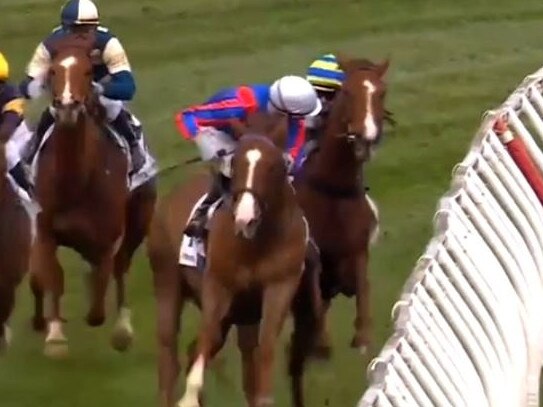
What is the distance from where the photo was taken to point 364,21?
1479 cm

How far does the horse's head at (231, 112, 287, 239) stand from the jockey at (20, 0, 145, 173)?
4.95 feet

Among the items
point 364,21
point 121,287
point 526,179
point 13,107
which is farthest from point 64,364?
point 364,21

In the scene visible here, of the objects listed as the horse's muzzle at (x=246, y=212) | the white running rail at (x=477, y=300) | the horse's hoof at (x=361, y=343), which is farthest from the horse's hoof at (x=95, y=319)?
the white running rail at (x=477, y=300)

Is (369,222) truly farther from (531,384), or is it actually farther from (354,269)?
(531,384)

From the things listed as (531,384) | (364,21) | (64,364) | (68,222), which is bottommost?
(364,21)

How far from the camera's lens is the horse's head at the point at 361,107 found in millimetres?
7020

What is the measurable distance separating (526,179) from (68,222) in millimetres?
2241

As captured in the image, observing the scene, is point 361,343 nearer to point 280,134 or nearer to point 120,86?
point 280,134

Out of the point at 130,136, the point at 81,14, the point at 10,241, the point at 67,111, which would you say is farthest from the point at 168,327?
the point at 81,14

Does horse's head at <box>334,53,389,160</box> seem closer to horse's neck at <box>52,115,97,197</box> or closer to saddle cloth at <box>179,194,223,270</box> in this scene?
saddle cloth at <box>179,194,223,270</box>

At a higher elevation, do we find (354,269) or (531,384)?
(531,384)

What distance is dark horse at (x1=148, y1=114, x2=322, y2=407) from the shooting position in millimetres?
6219

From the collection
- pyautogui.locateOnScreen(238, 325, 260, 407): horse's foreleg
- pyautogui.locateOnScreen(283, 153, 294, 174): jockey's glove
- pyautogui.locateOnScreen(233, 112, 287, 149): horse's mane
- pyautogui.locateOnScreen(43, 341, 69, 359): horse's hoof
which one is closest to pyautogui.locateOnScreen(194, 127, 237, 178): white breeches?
pyautogui.locateOnScreen(233, 112, 287, 149): horse's mane

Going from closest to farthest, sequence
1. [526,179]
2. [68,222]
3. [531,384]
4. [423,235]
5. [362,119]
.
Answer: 1. [531,384]
2. [526,179]
3. [362,119]
4. [68,222]
5. [423,235]
